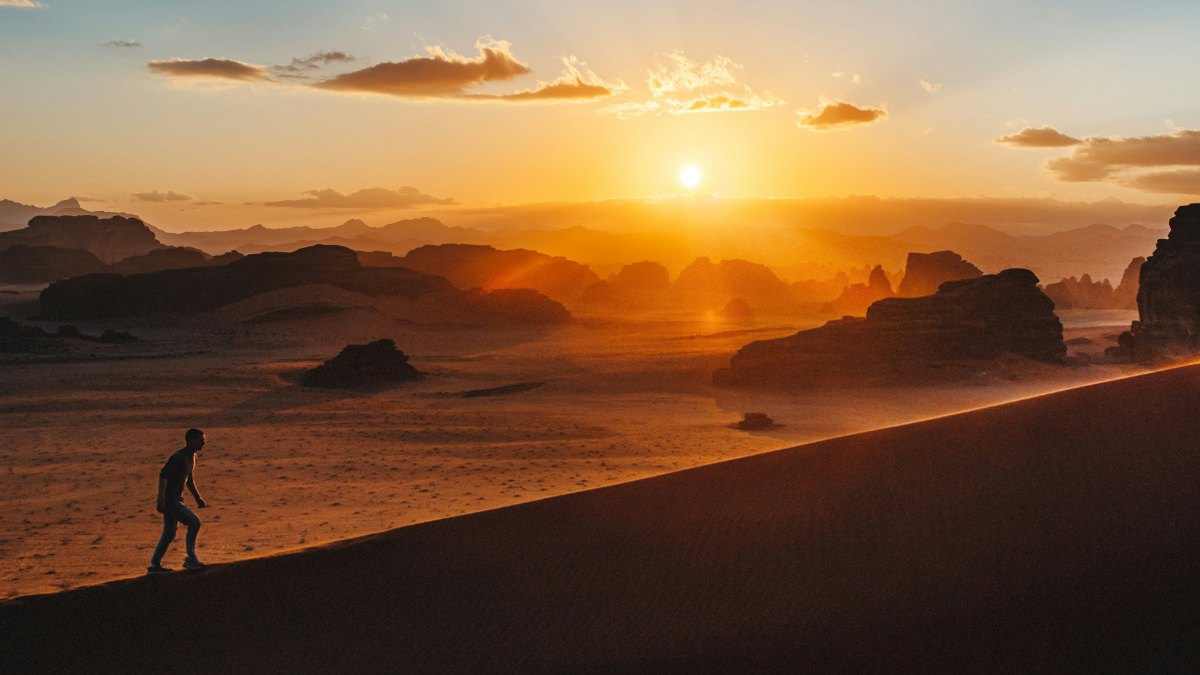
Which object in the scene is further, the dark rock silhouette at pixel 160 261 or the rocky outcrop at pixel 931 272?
the dark rock silhouette at pixel 160 261

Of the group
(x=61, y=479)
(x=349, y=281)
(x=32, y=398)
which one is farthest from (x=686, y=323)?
(x=61, y=479)

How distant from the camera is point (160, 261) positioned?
129m

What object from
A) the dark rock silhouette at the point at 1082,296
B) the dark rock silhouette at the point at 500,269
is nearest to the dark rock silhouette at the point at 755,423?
the dark rock silhouette at the point at 1082,296

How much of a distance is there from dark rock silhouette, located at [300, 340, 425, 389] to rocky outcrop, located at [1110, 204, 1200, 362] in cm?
3600

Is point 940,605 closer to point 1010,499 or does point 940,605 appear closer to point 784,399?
point 1010,499

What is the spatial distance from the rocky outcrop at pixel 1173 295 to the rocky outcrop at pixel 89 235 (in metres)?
158

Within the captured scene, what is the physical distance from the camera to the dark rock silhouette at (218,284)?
279 feet

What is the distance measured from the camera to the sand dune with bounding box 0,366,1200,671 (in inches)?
268

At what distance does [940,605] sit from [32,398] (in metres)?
35.5

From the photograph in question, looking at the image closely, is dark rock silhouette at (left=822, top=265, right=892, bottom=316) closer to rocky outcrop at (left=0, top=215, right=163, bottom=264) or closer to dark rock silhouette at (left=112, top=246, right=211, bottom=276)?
dark rock silhouette at (left=112, top=246, right=211, bottom=276)

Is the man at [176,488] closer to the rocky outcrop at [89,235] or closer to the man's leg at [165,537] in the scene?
the man's leg at [165,537]

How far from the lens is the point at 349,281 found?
98.4 m

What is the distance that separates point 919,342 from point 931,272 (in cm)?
6253

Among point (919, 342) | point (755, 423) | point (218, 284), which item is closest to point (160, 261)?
point (218, 284)
